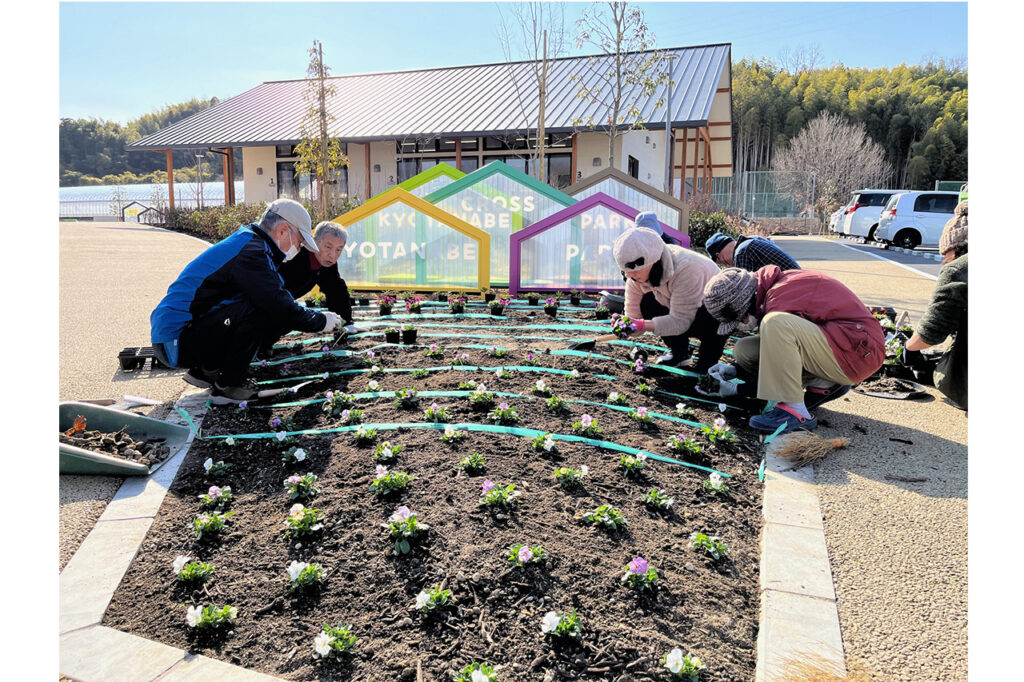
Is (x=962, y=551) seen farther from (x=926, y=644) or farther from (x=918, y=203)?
(x=918, y=203)

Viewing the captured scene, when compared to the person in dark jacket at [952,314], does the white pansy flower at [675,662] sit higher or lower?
lower

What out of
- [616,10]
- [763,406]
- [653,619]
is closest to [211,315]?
[653,619]

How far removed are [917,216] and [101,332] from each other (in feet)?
67.2

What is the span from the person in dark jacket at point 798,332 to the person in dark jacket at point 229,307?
264cm

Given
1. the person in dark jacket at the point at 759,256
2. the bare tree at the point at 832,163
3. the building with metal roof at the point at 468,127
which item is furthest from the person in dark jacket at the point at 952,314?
the bare tree at the point at 832,163

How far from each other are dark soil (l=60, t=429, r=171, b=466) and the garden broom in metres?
3.17

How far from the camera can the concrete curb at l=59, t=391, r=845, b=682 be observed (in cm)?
188

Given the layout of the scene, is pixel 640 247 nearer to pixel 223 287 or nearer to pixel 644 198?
pixel 223 287

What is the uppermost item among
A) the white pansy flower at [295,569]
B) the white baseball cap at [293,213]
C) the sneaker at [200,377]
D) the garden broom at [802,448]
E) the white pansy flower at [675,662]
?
the white baseball cap at [293,213]

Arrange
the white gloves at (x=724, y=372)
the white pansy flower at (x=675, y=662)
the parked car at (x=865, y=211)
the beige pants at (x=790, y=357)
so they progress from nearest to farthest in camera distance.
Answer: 1. the white pansy flower at (x=675, y=662)
2. the beige pants at (x=790, y=357)
3. the white gloves at (x=724, y=372)
4. the parked car at (x=865, y=211)

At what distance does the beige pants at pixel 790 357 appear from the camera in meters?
3.50

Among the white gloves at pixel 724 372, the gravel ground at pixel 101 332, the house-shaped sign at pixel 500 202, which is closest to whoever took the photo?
the gravel ground at pixel 101 332

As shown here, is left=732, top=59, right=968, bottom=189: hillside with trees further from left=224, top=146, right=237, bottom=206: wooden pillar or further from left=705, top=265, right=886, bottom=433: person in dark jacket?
left=705, top=265, right=886, bottom=433: person in dark jacket

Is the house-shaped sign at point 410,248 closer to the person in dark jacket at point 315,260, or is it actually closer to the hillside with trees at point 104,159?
the person in dark jacket at point 315,260
